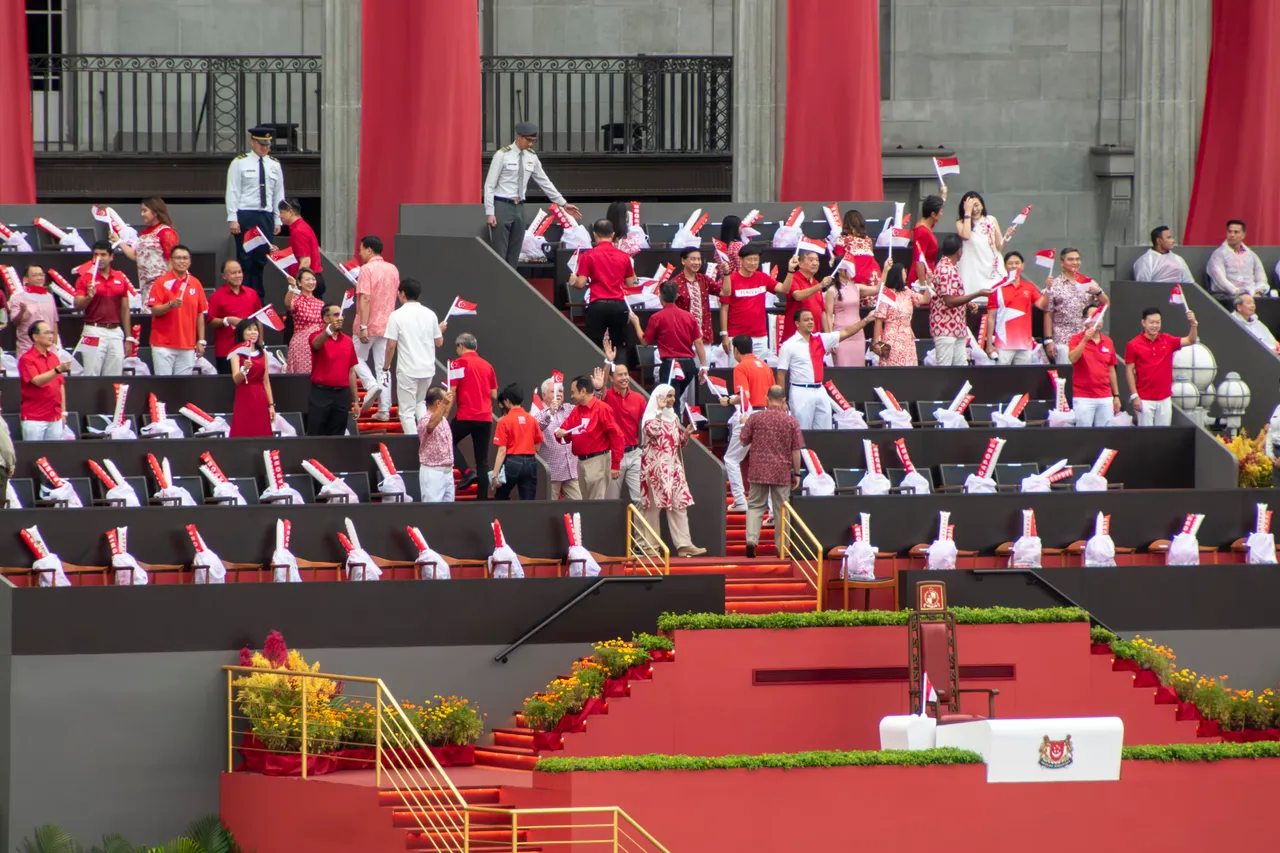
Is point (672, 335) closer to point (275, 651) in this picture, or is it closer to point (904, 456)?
point (904, 456)

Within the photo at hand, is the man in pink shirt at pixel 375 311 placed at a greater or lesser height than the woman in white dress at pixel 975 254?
lesser

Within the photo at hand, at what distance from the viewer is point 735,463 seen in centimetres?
2355

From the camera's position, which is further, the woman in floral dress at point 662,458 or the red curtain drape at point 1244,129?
the red curtain drape at point 1244,129

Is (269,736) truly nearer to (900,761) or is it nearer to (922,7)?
(900,761)

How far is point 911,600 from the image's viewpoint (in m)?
21.7

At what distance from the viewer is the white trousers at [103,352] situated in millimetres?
24578

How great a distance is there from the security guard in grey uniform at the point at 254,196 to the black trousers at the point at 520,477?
5.29 meters

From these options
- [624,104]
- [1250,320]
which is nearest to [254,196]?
[624,104]

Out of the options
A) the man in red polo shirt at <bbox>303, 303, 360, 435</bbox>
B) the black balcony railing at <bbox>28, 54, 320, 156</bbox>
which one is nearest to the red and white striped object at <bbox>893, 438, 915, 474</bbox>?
the man in red polo shirt at <bbox>303, 303, 360, 435</bbox>

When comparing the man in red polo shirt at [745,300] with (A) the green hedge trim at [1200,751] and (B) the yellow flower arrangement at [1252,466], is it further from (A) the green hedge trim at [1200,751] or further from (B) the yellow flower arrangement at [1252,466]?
(A) the green hedge trim at [1200,751]

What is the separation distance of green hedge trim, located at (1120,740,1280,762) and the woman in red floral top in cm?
1191

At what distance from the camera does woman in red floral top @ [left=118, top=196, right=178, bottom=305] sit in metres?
26.2

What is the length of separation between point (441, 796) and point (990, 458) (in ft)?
24.5

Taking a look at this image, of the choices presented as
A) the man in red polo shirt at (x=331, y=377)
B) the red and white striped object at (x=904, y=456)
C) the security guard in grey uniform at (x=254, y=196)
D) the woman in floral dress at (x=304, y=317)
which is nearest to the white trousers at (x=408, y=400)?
the man in red polo shirt at (x=331, y=377)
